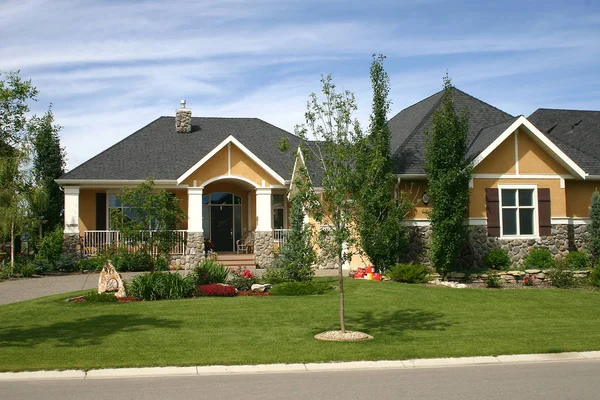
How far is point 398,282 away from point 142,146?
15288 millimetres

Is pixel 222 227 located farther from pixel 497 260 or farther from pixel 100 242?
pixel 497 260

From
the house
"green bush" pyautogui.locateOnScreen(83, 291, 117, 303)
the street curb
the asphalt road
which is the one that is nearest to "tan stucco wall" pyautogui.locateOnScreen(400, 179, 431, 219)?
the house

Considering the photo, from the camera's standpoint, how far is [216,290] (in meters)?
16.9

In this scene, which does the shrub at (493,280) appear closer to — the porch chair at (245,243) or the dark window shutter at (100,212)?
the porch chair at (245,243)

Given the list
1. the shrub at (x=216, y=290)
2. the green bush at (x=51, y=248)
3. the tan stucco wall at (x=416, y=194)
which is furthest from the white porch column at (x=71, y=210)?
the tan stucco wall at (x=416, y=194)

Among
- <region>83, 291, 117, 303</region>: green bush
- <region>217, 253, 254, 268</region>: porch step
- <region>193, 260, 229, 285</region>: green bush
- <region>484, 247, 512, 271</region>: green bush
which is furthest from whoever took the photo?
<region>217, 253, 254, 268</region>: porch step

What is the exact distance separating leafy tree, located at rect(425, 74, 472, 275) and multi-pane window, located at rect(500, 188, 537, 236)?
2.70m

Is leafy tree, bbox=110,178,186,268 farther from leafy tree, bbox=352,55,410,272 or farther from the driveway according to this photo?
leafy tree, bbox=352,55,410,272

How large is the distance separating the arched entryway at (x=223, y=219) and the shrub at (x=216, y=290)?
12046 millimetres

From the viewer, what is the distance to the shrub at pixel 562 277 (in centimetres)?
1883

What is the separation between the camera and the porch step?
25.2 meters

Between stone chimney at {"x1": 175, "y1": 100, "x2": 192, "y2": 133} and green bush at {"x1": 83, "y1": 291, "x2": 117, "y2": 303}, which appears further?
stone chimney at {"x1": 175, "y1": 100, "x2": 192, "y2": 133}

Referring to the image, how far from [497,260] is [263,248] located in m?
9.08

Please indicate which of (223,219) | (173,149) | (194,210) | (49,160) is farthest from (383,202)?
(49,160)
